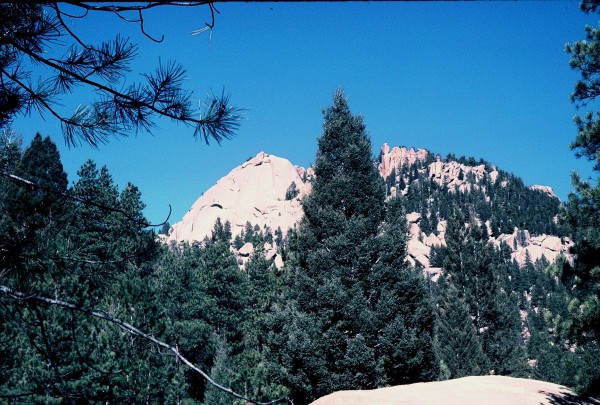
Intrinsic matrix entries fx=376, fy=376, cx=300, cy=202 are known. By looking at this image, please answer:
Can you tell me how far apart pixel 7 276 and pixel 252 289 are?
108 feet

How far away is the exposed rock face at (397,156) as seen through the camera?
17469 cm

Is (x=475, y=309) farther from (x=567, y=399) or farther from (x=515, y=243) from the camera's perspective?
(x=515, y=243)

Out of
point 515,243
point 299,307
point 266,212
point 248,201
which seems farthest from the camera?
point 515,243

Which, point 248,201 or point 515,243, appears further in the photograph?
point 515,243

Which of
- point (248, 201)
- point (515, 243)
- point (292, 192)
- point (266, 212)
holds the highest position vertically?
point (292, 192)

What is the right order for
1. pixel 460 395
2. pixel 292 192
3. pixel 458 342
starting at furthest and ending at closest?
pixel 292 192 < pixel 458 342 < pixel 460 395

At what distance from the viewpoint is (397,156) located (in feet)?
590

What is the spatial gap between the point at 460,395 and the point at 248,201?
12194cm

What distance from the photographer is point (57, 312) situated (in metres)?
11.9

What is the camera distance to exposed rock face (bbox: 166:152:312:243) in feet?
401

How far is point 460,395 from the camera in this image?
8.38 meters

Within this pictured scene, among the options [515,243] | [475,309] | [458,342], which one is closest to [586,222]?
[458,342]

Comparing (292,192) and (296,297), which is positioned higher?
(292,192)

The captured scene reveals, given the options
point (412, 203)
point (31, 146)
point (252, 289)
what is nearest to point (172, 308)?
point (252, 289)
